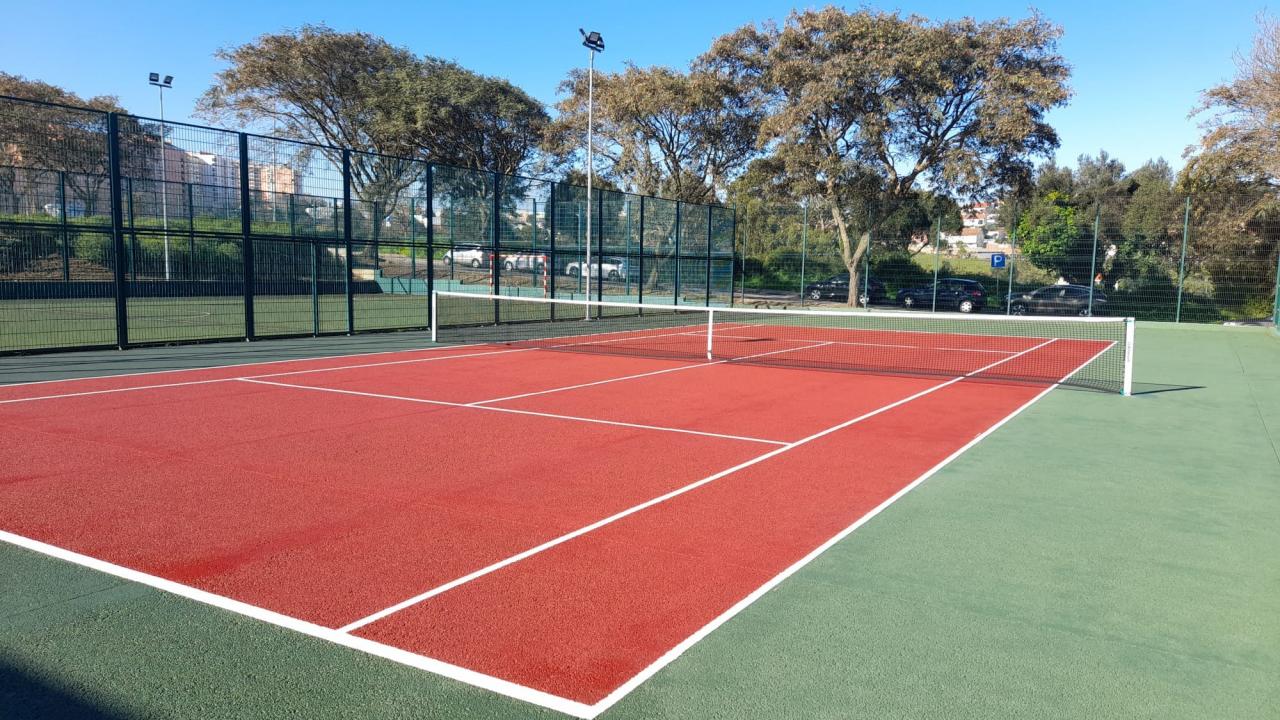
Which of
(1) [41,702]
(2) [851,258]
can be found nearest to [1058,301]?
(2) [851,258]

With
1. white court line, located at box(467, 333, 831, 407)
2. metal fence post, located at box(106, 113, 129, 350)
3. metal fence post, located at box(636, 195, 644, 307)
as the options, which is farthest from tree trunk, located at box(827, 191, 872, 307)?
metal fence post, located at box(106, 113, 129, 350)

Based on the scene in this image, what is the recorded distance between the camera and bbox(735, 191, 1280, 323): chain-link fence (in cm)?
2781

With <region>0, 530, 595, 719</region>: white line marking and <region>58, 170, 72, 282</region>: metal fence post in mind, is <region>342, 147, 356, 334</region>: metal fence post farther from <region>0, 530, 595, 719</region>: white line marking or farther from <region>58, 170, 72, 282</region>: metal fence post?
<region>0, 530, 595, 719</region>: white line marking

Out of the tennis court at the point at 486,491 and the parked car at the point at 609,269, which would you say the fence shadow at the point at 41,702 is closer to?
the tennis court at the point at 486,491

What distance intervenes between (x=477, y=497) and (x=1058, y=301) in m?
29.6

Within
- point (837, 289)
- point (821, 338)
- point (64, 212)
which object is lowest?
point (821, 338)

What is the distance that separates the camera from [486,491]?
6.30 metres

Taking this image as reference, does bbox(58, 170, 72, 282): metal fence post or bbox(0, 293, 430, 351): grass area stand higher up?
bbox(58, 170, 72, 282): metal fence post

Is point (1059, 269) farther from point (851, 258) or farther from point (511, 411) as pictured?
point (511, 411)

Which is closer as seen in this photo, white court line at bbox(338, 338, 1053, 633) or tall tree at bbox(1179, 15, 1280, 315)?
white court line at bbox(338, 338, 1053, 633)

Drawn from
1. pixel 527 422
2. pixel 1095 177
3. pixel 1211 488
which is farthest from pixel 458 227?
pixel 1095 177

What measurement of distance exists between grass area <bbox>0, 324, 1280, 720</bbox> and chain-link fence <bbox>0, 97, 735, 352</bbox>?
41.0 feet

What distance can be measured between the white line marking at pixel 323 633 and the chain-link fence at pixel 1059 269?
1129 inches

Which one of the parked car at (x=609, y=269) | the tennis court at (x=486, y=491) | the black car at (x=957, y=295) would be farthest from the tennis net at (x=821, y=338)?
the black car at (x=957, y=295)
